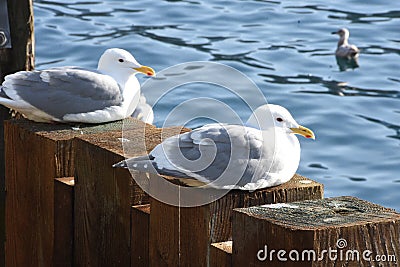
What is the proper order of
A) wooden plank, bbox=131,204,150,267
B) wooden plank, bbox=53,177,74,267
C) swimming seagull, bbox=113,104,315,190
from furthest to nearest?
wooden plank, bbox=53,177,74,267, wooden plank, bbox=131,204,150,267, swimming seagull, bbox=113,104,315,190

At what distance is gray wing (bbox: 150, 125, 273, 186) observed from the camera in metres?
3.41

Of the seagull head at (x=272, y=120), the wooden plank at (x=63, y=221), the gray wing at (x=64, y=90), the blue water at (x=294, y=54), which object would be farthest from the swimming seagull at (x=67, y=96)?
the blue water at (x=294, y=54)

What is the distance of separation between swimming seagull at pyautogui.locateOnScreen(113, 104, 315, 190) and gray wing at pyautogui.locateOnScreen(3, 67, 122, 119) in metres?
1.17

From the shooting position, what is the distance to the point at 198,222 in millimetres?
3189

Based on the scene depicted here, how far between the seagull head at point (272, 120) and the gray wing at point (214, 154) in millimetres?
219

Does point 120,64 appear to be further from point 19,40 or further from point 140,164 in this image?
point 140,164

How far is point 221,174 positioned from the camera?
3.38m

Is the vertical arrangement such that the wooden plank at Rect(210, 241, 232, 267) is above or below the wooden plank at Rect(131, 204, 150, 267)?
above

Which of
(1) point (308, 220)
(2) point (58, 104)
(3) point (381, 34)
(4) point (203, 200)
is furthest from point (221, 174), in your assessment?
(3) point (381, 34)

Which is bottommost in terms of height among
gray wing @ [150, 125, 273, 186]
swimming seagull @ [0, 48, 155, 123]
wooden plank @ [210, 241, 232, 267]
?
wooden plank @ [210, 241, 232, 267]

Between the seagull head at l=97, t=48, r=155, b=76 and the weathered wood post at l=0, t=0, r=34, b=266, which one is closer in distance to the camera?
the weathered wood post at l=0, t=0, r=34, b=266

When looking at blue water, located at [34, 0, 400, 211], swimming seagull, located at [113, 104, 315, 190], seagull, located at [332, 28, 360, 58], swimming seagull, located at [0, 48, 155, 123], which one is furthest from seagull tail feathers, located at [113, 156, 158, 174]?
seagull, located at [332, 28, 360, 58]

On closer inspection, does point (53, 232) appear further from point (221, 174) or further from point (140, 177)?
point (221, 174)

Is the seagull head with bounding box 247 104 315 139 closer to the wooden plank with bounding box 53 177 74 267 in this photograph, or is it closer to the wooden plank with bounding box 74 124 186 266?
the wooden plank with bounding box 74 124 186 266
